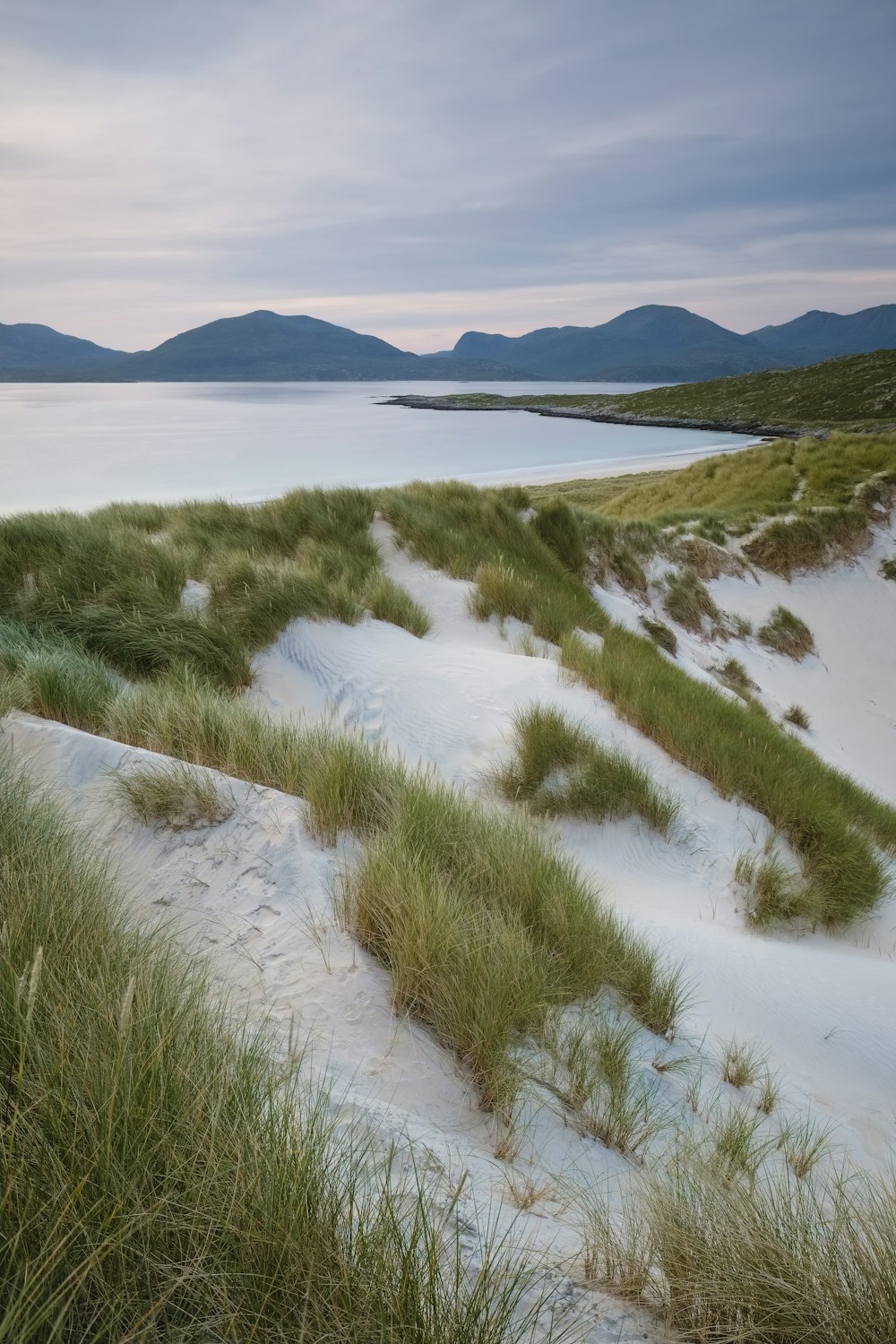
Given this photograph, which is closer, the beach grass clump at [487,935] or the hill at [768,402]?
the beach grass clump at [487,935]

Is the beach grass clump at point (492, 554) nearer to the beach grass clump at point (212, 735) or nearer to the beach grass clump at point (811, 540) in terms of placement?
the beach grass clump at point (212, 735)

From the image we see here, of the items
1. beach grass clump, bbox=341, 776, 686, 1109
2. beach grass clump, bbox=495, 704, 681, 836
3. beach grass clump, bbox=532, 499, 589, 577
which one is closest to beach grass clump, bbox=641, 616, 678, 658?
beach grass clump, bbox=532, 499, 589, 577

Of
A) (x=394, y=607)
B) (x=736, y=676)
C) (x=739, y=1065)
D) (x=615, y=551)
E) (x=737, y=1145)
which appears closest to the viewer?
(x=737, y=1145)

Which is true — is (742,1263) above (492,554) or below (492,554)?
below

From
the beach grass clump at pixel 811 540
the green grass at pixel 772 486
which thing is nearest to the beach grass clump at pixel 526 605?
the green grass at pixel 772 486

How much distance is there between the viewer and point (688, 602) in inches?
448

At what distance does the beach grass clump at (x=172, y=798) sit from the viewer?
2.62 m

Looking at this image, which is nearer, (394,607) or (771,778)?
(771,778)

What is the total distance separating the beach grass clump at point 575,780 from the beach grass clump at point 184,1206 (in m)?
2.81

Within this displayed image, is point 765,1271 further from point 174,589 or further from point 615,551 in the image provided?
point 615,551

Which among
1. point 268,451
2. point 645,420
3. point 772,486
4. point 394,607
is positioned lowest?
point 394,607

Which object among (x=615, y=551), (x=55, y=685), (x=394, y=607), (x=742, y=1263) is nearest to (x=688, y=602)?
(x=615, y=551)

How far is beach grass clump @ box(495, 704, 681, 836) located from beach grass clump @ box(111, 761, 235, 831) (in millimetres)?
1949

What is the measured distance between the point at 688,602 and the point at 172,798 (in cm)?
1024
